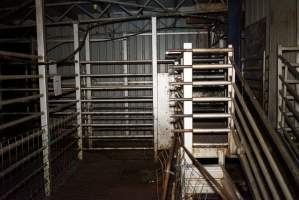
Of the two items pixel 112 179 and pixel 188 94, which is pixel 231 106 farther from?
pixel 112 179

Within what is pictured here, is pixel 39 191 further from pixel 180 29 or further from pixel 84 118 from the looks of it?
pixel 180 29

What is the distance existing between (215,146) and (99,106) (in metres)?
4.97


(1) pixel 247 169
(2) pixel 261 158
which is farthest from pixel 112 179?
(2) pixel 261 158

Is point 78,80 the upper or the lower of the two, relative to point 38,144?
upper

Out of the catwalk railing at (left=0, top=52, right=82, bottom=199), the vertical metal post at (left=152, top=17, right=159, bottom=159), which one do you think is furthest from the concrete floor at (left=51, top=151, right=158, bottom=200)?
the vertical metal post at (left=152, top=17, right=159, bottom=159)

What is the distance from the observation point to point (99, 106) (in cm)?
802

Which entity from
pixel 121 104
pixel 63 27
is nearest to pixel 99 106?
pixel 121 104

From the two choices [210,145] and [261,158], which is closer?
[261,158]

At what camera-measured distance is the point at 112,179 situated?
4879 mm

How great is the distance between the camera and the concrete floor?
426 cm

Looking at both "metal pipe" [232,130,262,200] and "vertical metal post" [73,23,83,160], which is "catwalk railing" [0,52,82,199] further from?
"metal pipe" [232,130,262,200]

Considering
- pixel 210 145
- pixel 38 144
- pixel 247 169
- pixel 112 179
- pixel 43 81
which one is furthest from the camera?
pixel 112 179

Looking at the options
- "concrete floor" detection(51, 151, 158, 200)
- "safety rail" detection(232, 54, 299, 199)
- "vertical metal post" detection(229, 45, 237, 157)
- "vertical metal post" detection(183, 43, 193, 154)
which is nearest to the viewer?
"safety rail" detection(232, 54, 299, 199)

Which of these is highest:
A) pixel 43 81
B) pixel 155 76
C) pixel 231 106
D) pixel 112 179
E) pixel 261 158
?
pixel 155 76
